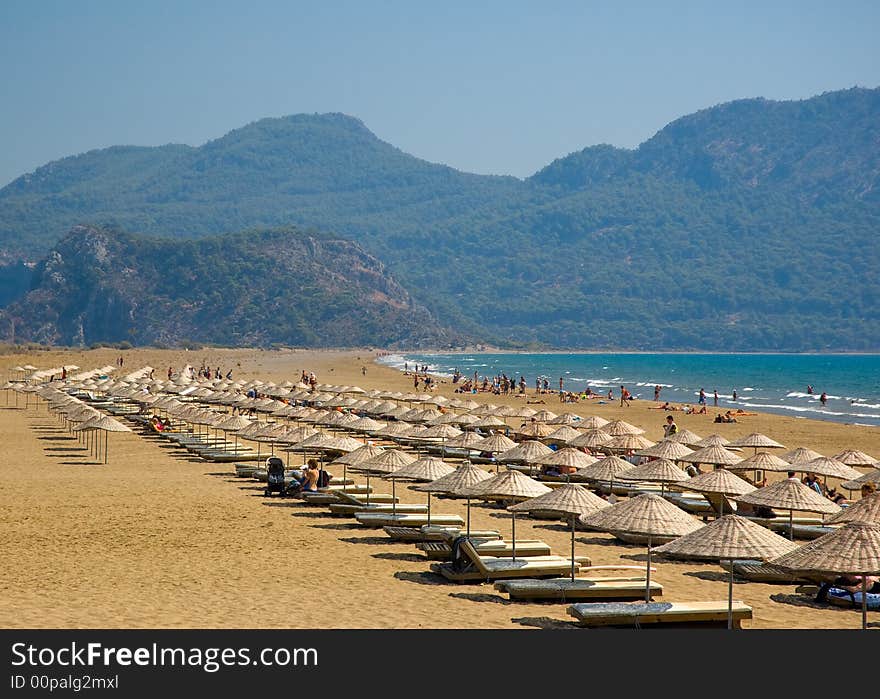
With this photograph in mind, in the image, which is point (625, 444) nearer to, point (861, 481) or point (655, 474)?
point (655, 474)

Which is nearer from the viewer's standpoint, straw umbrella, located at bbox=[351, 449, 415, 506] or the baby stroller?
straw umbrella, located at bbox=[351, 449, 415, 506]

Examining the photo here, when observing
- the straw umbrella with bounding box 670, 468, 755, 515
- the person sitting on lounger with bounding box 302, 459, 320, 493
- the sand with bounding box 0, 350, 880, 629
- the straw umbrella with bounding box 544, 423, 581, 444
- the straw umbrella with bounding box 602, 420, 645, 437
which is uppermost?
the straw umbrella with bounding box 602, 420, 645, 437

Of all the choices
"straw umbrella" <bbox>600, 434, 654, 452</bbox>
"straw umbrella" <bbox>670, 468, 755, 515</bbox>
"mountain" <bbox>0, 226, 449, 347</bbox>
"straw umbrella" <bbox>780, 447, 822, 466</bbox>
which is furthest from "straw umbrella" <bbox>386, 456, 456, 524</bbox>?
"mountain" <bbox>0, 226, 449, 347</bbox>

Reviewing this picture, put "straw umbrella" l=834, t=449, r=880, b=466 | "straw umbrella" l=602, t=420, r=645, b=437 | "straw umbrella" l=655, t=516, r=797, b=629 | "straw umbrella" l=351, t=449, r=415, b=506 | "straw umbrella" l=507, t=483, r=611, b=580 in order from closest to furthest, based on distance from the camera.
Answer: "straw umbrella" l=655, t=516, r=797, b=629
"straw umbrella" l=507, t=483, r=611, b=580
"straw umbrella" l=351, t=449, r=415, b=506
"straw umbrella" l=834, t=449, r=880, b=466
"straw umbrella" l=602, t=420, r=645, b=437

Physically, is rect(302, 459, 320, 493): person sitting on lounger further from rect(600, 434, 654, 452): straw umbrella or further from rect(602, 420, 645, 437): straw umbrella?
rect(602, 420, 645, 437): straw umbrella

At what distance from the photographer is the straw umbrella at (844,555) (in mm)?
10406

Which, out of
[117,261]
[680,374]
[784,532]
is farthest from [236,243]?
[784,532]

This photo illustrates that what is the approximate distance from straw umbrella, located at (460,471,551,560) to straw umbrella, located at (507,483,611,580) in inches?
35.0

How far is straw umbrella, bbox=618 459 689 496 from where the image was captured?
18.2 metres

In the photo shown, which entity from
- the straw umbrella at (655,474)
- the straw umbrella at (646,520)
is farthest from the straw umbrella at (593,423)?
the straw umbrella at (646,520)

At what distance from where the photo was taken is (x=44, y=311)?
16625 centimetres
